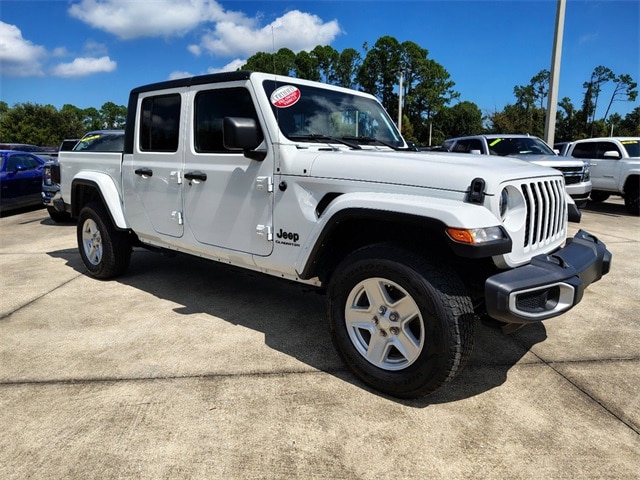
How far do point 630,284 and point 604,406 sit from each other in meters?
2.93

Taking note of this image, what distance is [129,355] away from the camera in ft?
10.9

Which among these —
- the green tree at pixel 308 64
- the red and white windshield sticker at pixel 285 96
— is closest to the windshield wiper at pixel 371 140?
the red and white windshield sticker at pixel 285 96

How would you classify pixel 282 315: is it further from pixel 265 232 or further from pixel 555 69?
pixel 555 69

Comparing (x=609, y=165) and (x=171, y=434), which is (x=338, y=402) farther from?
(x=609, y=165)

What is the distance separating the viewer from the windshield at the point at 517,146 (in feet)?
33.1

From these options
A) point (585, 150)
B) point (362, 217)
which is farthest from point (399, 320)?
point (585, 150)

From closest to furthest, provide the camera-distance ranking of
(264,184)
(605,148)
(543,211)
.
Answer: (543,211)
(264,184)
(605,148)

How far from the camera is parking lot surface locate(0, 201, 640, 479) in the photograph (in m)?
2.19

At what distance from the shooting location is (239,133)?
9.66 ft

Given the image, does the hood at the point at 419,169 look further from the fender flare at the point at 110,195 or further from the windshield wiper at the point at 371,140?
the fender flare at the point at 110,195

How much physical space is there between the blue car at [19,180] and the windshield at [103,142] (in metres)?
3.52

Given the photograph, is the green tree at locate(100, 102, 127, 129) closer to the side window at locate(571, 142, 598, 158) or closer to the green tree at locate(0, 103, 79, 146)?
the green tree at locate(0, 103, 79, 146)

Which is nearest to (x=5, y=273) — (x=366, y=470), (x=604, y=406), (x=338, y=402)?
(x=338, y=402)

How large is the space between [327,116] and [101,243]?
2935 millimetres
